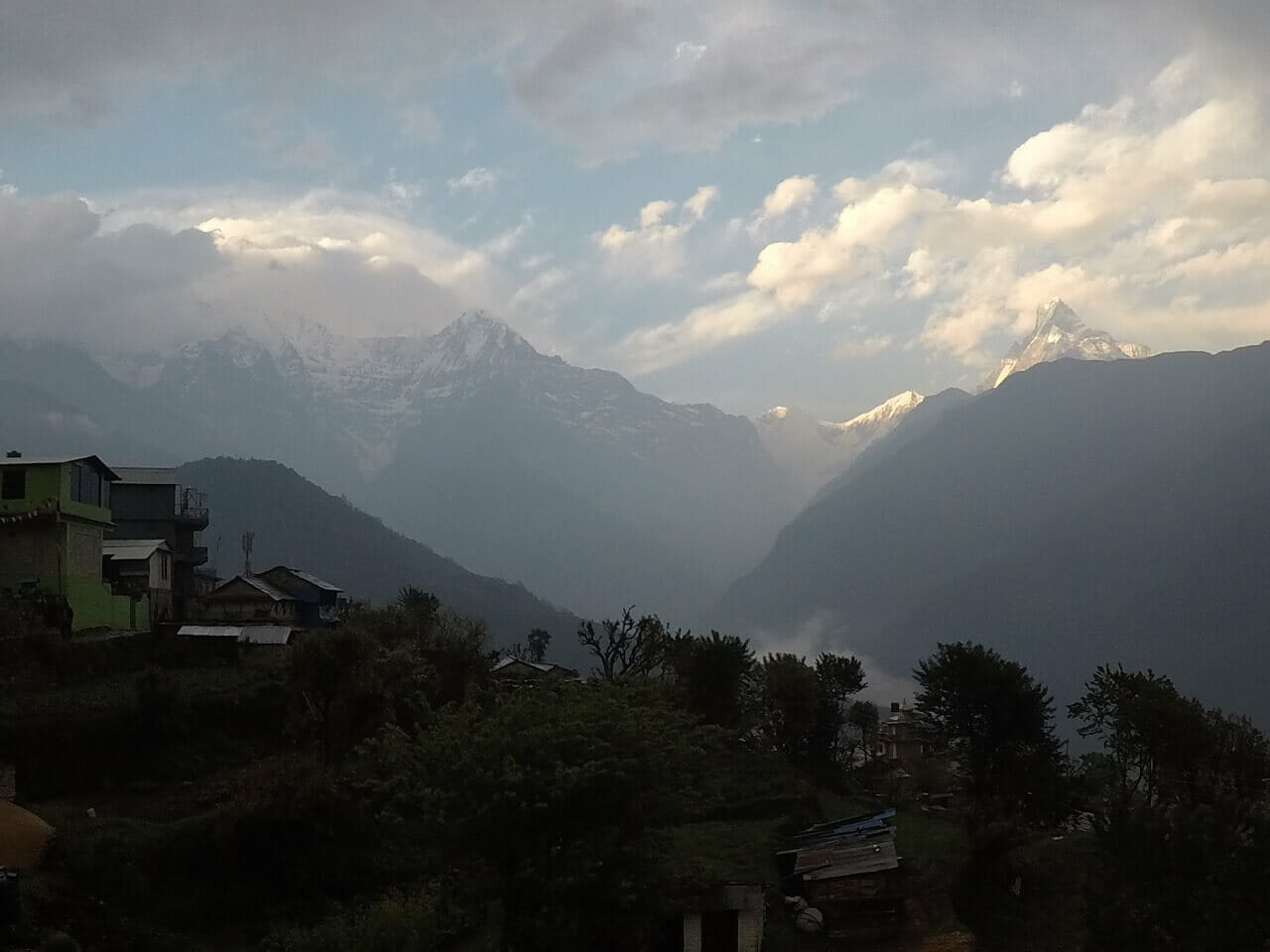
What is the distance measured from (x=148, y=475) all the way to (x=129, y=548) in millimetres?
14440

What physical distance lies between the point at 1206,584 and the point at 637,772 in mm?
165926

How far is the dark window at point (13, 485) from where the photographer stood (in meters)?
40.5

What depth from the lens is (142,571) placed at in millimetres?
51125

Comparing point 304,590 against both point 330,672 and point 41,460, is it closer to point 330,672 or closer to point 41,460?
point 41,460

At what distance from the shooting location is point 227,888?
26078mm

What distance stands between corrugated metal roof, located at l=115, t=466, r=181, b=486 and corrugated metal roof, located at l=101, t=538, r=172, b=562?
1066cm

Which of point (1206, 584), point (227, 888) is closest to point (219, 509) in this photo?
point (1206, 584)

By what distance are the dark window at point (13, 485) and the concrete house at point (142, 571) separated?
24.3ft

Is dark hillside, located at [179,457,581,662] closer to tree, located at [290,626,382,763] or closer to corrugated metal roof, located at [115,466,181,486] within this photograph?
corrugated metal roof, located at [115,466,181,486]

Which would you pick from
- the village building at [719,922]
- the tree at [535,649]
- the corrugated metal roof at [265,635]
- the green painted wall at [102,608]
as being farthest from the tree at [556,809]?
the tree at [535,649]

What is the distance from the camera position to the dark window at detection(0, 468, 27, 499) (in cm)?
4050

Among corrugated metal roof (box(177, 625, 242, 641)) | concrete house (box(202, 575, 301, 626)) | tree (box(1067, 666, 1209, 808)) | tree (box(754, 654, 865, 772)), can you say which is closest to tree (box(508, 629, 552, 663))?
concrete house (box(202, 575, 301, 626))

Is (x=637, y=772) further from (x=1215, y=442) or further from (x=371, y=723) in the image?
(x=1215, y=442)

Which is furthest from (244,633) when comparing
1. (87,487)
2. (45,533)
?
(45,533)
